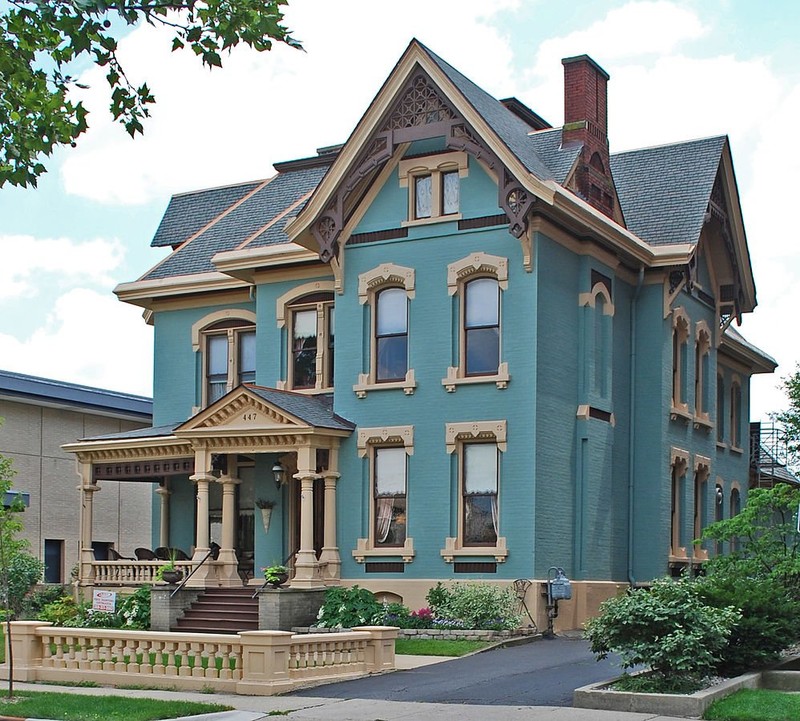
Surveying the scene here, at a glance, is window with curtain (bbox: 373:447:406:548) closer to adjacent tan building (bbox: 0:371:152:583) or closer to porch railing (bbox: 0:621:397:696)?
porch railing (bbox: 0:621:397:696)

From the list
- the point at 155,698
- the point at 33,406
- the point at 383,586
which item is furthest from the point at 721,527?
the point at 33,406

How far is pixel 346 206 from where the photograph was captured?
96.2 feet

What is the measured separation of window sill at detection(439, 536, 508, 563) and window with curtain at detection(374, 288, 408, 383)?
3.73 meters

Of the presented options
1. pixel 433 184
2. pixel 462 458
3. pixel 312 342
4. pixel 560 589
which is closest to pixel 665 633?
pixel 560 589

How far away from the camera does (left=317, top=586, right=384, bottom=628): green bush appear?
2566 centimetres

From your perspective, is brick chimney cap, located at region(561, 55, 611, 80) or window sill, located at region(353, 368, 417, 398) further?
brick chimney cap, located at region(561, 55, 611, 80)

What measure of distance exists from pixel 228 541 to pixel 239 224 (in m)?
9.88

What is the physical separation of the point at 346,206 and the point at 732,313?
37.1 ft

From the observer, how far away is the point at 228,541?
28938mm

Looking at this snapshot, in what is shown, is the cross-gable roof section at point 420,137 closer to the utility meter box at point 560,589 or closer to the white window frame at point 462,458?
the white window frame at point 462,458

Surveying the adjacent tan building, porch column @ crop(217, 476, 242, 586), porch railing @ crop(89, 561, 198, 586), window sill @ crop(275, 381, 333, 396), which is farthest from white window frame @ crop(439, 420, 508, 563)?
the adjacent tan building

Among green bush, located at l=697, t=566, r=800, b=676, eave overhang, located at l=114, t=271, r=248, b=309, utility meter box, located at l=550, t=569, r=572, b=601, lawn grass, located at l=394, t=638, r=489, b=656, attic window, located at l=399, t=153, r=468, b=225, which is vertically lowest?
lawn grass, located at l=394, t=638, r=489, b=656

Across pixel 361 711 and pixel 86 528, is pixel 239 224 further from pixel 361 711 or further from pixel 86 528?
pixel 361 711

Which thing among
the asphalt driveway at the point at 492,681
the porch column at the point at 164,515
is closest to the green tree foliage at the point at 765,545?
the asphalt driveway at the point at 492,681
